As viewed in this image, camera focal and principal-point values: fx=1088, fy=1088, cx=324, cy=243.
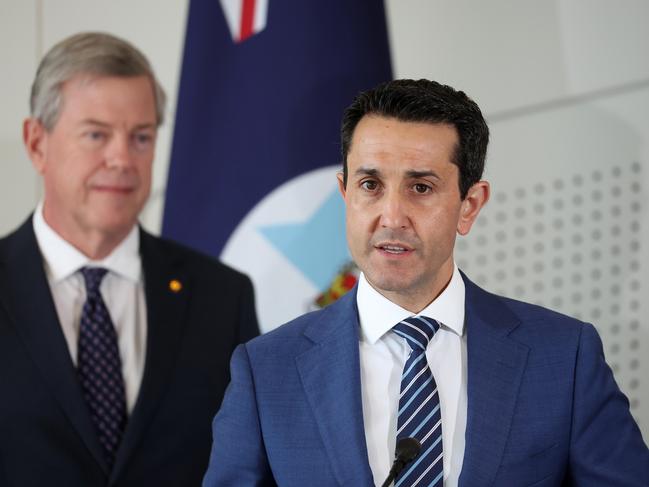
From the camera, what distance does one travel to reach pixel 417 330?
2.06 metres

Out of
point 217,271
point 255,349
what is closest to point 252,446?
point 255,349

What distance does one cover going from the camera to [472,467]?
6.29 ft

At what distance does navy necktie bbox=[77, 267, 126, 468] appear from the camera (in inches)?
109

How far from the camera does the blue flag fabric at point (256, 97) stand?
3615 mm

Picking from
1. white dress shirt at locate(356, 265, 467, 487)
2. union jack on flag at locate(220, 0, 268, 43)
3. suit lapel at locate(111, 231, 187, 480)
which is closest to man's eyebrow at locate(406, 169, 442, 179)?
white dress shirt at locate(356, 265, 467, 487)

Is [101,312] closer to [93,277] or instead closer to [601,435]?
[93,277]

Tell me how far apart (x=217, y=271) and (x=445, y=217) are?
4.08 feet

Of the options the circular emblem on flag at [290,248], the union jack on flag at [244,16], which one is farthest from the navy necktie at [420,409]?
the union jack on flag at [244,16]

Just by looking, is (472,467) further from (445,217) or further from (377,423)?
(445,217)

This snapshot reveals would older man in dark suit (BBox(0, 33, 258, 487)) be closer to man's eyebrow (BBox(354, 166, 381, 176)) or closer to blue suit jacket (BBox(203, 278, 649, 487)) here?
blue suit jacket (BBox(203, 278, 649, 487))

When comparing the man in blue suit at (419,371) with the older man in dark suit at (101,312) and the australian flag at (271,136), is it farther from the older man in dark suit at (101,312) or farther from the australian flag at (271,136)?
the australian flag at (271,136)

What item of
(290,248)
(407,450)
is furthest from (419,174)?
(290,248)

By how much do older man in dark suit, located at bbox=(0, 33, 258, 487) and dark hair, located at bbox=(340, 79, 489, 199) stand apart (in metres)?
0.99

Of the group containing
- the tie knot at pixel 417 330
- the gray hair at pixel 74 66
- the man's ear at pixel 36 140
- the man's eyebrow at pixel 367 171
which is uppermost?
the gray hair at pixel 74 66
